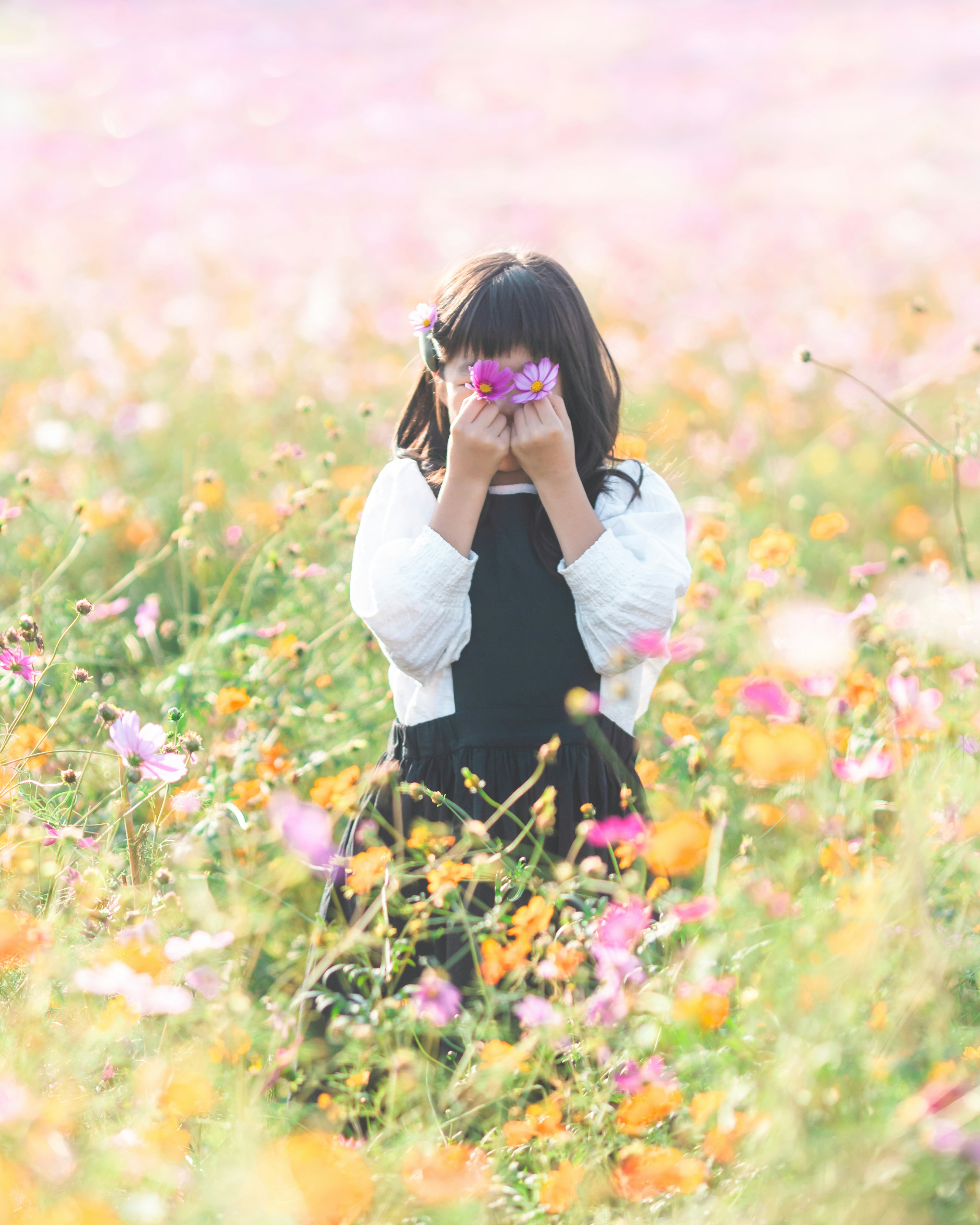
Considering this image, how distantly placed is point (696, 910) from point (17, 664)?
88cm

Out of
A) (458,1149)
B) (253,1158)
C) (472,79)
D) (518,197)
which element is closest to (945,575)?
(458,1149)

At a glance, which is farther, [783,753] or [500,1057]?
[500,1057]

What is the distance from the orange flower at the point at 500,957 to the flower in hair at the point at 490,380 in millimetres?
654

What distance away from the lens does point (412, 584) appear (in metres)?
1.28

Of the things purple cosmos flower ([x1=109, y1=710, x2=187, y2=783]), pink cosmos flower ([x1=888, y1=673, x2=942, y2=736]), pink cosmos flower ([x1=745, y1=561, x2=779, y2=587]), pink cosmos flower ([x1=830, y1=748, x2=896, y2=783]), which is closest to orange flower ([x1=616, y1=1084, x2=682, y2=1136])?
pink cosmos flower ([x1=830, y1=748, x2=896, y2=783])

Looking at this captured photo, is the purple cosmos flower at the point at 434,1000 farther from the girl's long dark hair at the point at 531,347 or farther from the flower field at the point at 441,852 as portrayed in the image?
the girl's long dark hair at the point at 531,347

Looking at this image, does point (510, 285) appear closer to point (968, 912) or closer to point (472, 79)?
point (968, 912)

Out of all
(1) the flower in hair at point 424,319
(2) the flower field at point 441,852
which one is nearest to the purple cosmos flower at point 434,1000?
(2) the flower field at point 441,852

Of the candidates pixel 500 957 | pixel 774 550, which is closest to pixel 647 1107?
pixel 500 957

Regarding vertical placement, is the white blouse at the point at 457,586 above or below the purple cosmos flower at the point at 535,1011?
above

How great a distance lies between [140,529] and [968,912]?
→ 2090 mm

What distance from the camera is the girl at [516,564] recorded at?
4.23ft

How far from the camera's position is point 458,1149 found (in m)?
0.92

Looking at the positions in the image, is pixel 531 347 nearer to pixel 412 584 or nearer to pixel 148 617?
pixel 412 584
